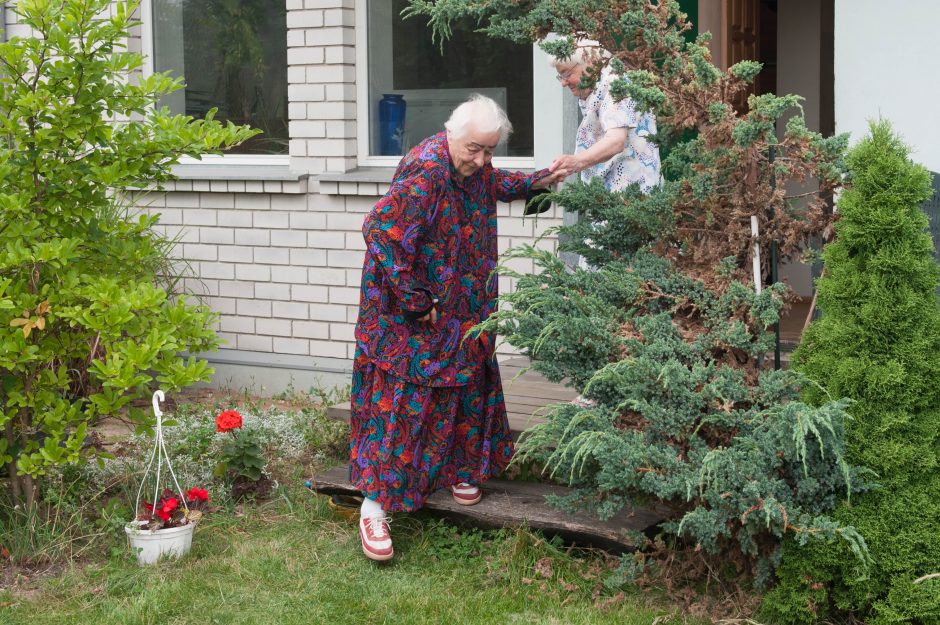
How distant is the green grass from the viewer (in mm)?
3953

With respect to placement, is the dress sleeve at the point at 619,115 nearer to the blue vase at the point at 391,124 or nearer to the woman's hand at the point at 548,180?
the woman's hand at the point at 548,180

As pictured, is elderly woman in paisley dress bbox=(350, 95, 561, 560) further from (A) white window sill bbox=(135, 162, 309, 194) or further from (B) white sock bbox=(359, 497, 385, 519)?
(A) white window sill bbox=(135, 162, 309, 194)

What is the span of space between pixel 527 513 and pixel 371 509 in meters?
0.62

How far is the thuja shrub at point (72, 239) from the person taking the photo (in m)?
4.34

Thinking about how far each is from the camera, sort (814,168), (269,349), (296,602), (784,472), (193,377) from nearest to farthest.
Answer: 1. (784,472)
2. (814,168)
3. (296,602)
4. (193,377)
5. (269,349)

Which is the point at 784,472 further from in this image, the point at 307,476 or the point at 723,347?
the point at 307,476

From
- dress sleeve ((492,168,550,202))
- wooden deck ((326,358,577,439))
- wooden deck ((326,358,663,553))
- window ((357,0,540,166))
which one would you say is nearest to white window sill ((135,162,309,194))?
window ((357,0,540,166))

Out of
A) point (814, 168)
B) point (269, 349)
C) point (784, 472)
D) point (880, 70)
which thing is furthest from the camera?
point (269, 349)

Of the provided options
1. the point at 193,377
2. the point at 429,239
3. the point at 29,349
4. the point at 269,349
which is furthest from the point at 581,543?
the point at 269,349

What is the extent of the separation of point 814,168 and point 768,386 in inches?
31.0

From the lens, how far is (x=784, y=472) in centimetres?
350

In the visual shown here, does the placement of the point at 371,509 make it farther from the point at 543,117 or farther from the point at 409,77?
the point at 409,77

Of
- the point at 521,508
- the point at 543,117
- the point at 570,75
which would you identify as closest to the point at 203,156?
the point at 543,117

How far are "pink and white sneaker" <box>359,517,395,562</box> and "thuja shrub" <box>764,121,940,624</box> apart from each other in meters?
1.50
